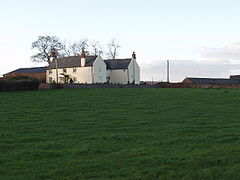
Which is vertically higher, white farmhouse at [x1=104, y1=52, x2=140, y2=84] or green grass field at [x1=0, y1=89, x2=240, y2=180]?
white farmhouse at [x1=104, y1=52, x2=140, y2=84]

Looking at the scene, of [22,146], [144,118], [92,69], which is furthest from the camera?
[92,69]

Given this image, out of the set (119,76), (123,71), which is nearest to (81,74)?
(119,76)

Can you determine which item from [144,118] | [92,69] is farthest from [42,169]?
[92,69]

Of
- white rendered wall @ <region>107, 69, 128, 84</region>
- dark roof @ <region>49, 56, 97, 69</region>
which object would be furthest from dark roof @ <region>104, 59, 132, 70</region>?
dark roof @ <region>49, 56, 97, 69</region>

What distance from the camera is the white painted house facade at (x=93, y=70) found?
74.9m

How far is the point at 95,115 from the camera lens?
20266mm

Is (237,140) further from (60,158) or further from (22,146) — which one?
(22,146)

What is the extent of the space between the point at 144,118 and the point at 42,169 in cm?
1070

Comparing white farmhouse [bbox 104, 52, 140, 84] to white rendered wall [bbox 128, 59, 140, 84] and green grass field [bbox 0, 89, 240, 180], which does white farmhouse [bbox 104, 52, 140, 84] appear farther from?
green grass field [bbox 0, 89, 240, 180]

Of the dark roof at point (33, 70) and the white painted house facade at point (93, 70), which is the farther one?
the dark roof at point (33, 70)

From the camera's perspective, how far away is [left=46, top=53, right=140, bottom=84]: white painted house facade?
246 feet

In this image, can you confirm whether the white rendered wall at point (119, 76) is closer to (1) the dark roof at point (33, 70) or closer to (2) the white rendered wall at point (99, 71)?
(2) the white rendered wall at point (99, 71)

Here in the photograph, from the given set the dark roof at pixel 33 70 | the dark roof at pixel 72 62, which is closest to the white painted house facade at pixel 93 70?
the dark roof at pixel 72 62

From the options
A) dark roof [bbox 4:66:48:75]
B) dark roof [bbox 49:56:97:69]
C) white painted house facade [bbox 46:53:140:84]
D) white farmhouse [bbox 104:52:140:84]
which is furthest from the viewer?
dark roof [bbox 4:66:48:75]
